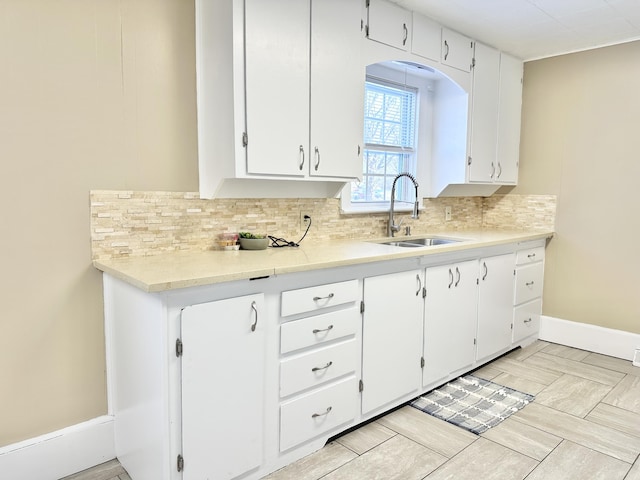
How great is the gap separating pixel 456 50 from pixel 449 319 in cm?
184

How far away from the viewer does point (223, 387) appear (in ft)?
5.63

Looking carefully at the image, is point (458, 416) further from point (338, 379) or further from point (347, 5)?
point (347, 5)

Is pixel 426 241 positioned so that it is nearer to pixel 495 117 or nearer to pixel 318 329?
pixel 495 117

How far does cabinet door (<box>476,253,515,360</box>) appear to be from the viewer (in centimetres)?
302

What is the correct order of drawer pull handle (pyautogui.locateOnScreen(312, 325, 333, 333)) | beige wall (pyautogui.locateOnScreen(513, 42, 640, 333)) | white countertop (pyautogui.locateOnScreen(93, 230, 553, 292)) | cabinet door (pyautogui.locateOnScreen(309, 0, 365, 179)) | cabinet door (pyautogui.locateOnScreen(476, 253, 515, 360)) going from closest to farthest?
1. white countertop (pyautogui.locateOnScreen(93, 230, 553, 292))
2. drawer pull handle (pyautogui.locateOnScreen(312, 325, 333, 333))
3. cabinet door (pyautogui.locateOnScreen(309, 0, 365, 179))
4. cabinet door (pyautogui.locateOnScreen(476, 253, 515, 360))
5. beige wall (pyautogui.locateOnScreen(513, 42, 640, 333))

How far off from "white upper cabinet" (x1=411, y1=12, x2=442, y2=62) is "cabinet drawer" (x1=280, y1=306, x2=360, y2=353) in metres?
1.74

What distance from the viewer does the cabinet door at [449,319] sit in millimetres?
2623

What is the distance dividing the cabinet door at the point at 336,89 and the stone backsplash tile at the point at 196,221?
391 mm

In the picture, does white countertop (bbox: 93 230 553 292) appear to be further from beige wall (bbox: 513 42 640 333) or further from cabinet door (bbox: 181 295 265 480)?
beige wall (bbox: 513 42 640 333)

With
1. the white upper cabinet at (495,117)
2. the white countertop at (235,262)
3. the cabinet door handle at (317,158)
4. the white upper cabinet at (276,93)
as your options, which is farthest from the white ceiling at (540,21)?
the white countertop at (235,262)

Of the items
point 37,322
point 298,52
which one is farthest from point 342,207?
point 37,322

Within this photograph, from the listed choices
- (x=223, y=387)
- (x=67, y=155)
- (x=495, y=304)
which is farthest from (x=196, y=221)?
(x=495, y=304)

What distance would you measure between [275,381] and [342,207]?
1325mm

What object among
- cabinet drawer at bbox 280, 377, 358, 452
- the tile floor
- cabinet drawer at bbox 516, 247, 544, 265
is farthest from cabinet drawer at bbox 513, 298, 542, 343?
cabinet drawer at bbox 280, 377, 358, 452
